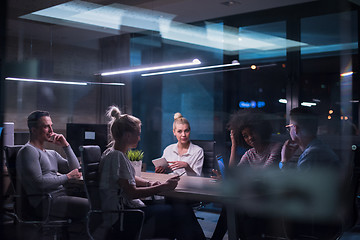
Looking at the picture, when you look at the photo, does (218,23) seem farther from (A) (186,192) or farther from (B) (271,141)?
(A) (186,192)

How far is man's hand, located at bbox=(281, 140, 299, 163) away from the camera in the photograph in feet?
9.63

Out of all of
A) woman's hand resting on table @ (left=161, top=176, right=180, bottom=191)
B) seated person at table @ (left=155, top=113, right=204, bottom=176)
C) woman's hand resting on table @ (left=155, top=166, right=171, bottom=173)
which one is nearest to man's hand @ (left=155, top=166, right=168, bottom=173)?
woman's hand resting on table @ (left=155, top=166, right=171, bottom=173)

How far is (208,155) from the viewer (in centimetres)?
399

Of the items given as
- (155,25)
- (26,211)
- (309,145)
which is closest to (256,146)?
(309,145)

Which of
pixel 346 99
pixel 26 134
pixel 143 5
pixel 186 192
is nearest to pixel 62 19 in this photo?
pixel 143 5

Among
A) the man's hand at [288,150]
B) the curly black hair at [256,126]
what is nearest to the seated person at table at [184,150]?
the curly black hair at [256,126]

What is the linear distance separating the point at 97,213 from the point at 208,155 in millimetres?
1845

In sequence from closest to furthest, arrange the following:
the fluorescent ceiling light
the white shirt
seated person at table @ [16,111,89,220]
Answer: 1. seated person at table @ [16,111,89,220]
2. the white shirt
3. the fluorescent ceiling light

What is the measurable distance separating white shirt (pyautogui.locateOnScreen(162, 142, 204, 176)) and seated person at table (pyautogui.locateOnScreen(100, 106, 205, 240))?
3.74ft

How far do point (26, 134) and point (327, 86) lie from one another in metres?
2.63

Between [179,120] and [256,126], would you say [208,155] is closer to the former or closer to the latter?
[179,120]

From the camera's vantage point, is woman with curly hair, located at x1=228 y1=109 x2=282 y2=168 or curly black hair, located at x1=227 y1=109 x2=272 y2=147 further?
curly black hair, located at x1=227 y1=109 x2=272 y2=147

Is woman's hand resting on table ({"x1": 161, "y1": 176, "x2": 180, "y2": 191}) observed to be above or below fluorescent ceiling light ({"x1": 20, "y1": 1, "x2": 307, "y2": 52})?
below

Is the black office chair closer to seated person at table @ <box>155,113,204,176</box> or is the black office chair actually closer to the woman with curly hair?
the woman with curly hair
